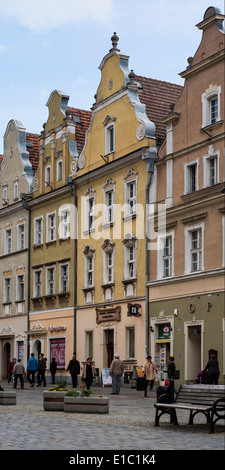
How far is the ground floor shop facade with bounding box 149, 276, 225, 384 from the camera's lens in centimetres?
3438

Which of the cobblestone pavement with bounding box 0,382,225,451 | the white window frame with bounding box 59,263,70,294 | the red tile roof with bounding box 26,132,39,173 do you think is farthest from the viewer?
the red tile roof with bounding box 26,132,39,173

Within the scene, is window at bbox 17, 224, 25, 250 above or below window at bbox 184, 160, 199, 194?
below

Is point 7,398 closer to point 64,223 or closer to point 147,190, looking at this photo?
point 147,190

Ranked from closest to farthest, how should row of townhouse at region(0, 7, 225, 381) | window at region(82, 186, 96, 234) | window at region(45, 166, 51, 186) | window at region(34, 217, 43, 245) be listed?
row of townhouse at region(0, 7, 225, 381) < window at region(82, 186, 96, 234) < window at region(45, 166, 51, 186) < window at region(34, 217, 43, 245)

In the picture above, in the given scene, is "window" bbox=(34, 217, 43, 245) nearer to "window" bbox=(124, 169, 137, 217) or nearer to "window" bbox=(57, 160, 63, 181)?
"window" bbox=(57, 160, 63, 181)

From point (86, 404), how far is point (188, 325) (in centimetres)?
1534

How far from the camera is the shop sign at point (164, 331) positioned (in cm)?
3794

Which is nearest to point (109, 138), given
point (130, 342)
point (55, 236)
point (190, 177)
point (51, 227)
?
point (55, 236)

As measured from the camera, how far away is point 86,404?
21422 millimetres

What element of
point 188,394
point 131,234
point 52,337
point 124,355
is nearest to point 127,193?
point 131,234

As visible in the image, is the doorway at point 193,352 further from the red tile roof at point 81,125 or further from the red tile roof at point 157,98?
the red tile roof at point 81,125

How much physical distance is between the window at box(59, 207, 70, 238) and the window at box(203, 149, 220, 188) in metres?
13.2

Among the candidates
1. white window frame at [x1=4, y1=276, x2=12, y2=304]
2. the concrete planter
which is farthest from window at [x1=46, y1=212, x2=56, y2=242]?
the concrete planter

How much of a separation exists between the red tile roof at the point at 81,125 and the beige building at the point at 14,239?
4541 millimetres
